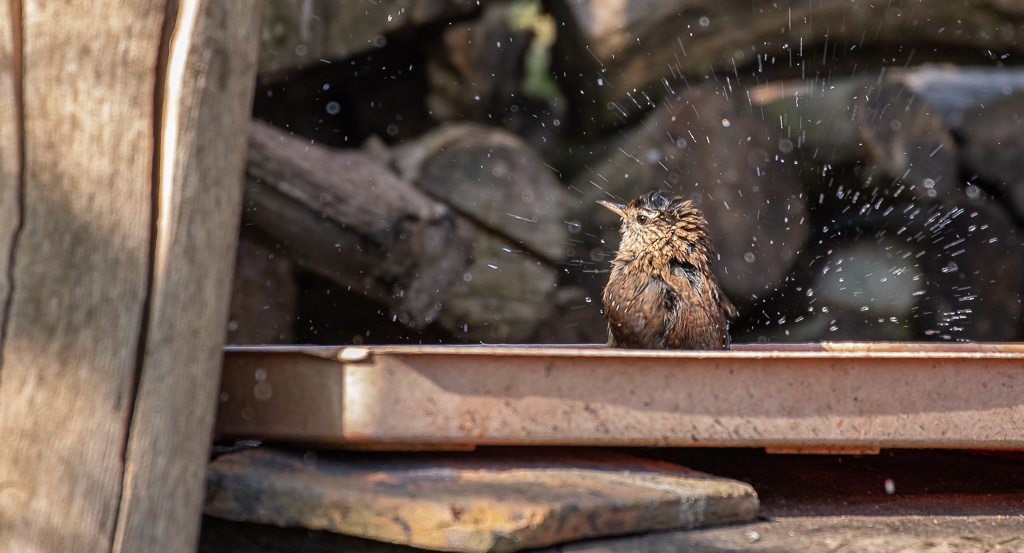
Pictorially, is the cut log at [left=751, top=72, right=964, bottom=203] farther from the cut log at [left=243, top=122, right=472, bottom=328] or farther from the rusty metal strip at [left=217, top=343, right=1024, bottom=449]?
the rusty metal strip at [left=217, top=343, right=1024, bottom=449]

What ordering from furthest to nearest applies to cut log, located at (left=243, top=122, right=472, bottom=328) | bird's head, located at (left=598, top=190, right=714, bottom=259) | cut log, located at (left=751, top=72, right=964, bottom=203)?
cut log, located at (left=751, top=72, right=964, bottom=203) → cut log, located at (left=243, top=122, right=472, bottom=328) → bird's head, located at (left=598, top=190, right=714, bottom=259)

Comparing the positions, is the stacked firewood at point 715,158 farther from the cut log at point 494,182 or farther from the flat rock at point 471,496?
the flat rock at point 471,496

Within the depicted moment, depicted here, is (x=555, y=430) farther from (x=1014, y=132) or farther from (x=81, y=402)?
(x=1014, y=132)

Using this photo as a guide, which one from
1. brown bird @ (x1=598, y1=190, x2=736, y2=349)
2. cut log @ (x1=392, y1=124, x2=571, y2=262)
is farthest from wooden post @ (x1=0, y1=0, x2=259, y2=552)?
cut log @ (x1=392, y1=124, x2=571, y2=262)

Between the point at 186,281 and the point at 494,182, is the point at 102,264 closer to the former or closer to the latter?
the point at 186,281

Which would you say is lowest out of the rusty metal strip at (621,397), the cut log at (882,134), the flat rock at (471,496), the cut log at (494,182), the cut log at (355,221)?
the flat rock at (471,496)

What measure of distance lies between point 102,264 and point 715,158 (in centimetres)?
436

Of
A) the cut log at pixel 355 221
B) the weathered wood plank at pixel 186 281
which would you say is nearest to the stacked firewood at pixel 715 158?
the cut log at pixel 355 221

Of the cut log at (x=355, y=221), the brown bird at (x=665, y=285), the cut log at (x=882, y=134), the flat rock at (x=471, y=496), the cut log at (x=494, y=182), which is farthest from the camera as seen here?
the cut log at (x=882, y=134)

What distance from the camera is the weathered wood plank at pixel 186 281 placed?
6.07 ft

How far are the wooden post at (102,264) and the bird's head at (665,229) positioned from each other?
1.65m

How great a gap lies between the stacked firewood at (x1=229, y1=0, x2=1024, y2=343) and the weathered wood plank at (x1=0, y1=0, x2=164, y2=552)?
3276 mm

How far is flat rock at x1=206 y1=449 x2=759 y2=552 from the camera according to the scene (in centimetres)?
189

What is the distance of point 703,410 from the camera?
2.23 metres
